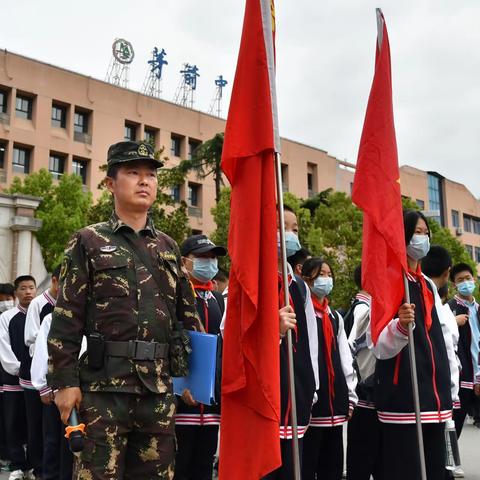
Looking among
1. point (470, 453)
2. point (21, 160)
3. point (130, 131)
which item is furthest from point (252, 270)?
point (130, 131)

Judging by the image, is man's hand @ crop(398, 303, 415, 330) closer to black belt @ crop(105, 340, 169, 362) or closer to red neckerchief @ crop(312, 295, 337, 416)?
red neckerchief @ crop(312, 295, 337, 416)

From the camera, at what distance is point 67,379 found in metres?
3.13

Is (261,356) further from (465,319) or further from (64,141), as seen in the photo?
(64,141)

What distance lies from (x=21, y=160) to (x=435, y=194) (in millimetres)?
40377

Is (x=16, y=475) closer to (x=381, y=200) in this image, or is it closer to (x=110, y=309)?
(x=110, y=309)

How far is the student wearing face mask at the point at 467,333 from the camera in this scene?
7.14m

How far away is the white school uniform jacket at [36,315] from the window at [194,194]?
3772 cm

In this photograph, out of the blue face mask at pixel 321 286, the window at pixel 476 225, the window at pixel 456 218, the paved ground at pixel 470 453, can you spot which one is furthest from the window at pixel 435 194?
the blue face mask at pixel 321 286

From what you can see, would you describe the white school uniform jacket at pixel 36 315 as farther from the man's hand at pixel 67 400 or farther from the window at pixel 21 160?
the window at pixel 21 160

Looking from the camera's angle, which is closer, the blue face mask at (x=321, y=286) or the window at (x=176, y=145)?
the blue face mask at (x=321, y=286)

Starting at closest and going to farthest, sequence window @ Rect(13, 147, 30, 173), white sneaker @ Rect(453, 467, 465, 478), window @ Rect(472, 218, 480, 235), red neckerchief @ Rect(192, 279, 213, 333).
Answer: red neckerchief @ Rect(192, 279, 213, 333) → white sneaker @ Rect(453, 467, 465, 478) → window @ Rect(13, 147, 30, 173) → window @ Rect(472, 218, 480, 235)

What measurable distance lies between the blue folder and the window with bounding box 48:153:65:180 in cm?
3700

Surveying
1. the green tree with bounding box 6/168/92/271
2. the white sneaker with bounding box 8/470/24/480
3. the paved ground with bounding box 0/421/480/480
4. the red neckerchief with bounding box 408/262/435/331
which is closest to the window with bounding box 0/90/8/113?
the green tree with bounding box 6/168/92/271

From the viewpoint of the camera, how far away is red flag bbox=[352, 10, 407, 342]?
4.22 m
